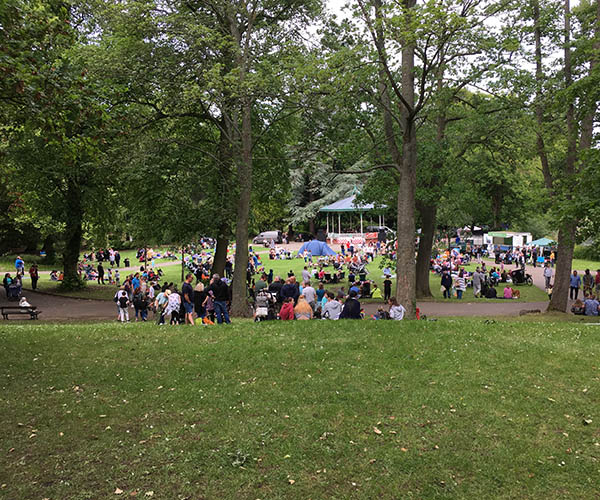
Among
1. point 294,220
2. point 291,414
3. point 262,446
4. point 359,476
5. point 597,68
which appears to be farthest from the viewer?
point 294,220

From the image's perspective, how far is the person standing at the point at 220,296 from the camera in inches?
513

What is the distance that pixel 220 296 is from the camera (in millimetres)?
13141

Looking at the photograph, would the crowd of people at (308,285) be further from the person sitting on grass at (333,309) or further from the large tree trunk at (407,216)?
the large tree trunk at (407,216)

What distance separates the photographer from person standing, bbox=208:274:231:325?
13031mm

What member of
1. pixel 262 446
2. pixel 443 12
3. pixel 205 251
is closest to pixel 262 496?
pixel 262 446

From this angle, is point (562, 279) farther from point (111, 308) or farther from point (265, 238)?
point (265, 238)

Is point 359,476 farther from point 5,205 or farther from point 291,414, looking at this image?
point 5,205

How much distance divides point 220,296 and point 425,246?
46.4ft

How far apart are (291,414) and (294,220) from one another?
170 ft

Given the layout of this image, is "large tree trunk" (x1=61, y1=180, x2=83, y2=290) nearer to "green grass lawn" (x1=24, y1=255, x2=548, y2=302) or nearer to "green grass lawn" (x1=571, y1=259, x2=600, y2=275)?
"green grass lawn" (x1=24, y1=255, x2=548, y2=302)

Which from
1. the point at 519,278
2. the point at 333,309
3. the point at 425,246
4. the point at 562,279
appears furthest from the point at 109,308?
the point at 519,278

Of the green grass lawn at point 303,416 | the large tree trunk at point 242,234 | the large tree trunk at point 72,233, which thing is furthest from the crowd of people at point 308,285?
the green grass lawn at point 303,416

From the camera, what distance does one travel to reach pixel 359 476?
209 inches

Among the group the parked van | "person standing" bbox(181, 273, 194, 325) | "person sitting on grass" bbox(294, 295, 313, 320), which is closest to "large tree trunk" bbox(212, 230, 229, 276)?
"person standing" bbox(181, 273, 194, 325)
